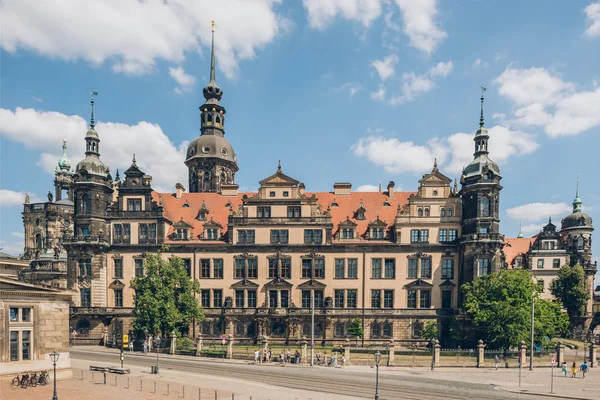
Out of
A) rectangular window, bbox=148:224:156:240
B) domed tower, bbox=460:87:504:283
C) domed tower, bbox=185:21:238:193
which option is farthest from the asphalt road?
domed tower, bbox=185:21:238:193

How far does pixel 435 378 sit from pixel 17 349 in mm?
34085

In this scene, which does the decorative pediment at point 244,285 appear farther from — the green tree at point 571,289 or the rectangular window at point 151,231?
the green tree at point 571,289

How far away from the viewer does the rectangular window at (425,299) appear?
52.2 meters

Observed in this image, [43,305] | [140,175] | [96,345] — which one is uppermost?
[140,175]

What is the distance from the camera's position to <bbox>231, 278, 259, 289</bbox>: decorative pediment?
5344 cm

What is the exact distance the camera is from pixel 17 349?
99.3 feet

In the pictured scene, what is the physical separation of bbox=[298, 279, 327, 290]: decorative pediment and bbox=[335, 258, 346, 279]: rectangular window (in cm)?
228

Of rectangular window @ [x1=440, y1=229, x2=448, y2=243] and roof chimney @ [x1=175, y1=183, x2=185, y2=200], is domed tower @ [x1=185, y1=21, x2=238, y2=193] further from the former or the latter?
rectangular window @ [x1=440, y1=229, x2=448, y2=243]

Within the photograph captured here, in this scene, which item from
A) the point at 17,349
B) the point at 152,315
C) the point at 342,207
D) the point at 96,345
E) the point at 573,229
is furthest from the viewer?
the point at 573,229

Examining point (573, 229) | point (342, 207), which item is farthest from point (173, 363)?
point (573, 229)

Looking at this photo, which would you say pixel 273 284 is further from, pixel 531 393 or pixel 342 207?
pixel 531 393

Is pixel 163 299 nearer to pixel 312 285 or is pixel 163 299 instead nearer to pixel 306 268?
pixel 306 268

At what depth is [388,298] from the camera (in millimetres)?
52875

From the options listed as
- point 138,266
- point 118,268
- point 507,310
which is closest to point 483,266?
point 507,310
